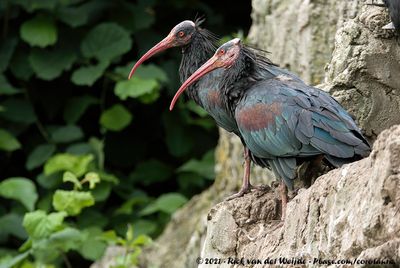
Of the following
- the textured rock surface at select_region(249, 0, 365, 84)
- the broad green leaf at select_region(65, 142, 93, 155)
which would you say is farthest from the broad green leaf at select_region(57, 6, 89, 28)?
the textured rock surface at select_region(249, 0, 365, 84)

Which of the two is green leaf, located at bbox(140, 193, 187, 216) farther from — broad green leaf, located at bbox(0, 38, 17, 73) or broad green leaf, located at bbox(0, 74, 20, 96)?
broad green leaf, located at bbox(0, 38, 17, 73)

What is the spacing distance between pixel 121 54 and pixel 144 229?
1.79 metres

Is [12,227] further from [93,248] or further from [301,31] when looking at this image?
[301,31]

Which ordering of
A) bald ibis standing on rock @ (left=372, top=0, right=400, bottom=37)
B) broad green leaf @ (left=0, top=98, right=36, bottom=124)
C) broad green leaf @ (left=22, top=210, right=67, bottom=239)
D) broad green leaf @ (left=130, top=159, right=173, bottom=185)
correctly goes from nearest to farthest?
1. bald ibis standing on rock @ (left=372, top=0, right=400, bottom=37)
2. broad green leaf @ (left=22, top=210, right=67, bottom=239)
3. broad green leaf @ (left=0, top=98, right=36, bottom=124)
4. broad green leaf @ (left=130, top=159, right=173, bottom=185)

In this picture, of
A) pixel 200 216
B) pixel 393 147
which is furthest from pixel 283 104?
pixel 200 216

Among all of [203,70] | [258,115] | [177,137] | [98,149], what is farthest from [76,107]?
[258,115]

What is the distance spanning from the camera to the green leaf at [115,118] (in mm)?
12219

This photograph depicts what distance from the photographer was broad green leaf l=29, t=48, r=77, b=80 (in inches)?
471

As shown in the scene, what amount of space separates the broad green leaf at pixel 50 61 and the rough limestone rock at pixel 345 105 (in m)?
2.30

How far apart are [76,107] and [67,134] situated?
49cm

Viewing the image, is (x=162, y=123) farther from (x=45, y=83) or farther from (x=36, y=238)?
(x=36, y=238)

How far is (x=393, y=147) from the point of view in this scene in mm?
4863

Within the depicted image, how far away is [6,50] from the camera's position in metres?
12.3

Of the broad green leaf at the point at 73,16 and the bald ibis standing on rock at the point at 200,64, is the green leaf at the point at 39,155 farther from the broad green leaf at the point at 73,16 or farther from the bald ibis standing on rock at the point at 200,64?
the bald ibis standing on rock at the point at 200,64
